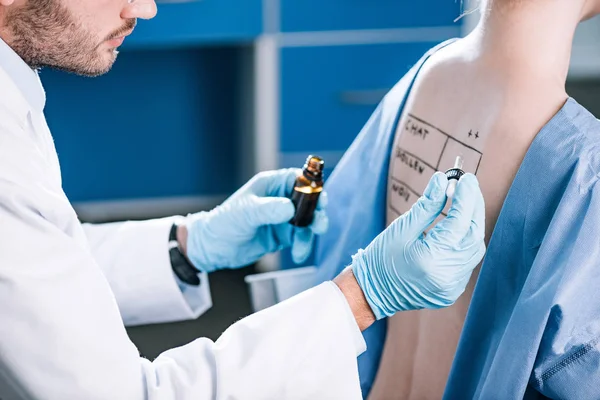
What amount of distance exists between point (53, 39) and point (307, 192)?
442 millimetres

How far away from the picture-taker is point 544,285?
2.72ft

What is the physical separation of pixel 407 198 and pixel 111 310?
1.54 feet

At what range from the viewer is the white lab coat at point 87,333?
835 millimetres

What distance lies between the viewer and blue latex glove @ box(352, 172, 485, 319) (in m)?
0.87

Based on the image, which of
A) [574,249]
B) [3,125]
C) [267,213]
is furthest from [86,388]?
[574,249]

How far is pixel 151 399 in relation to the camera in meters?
0.88

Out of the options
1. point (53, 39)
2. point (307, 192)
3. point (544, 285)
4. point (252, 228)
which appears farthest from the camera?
point (252, 228)

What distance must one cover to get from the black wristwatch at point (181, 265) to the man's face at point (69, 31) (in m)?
0.39

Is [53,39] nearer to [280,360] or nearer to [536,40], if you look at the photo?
[280,360]

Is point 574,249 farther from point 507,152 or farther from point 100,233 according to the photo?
point 100,233

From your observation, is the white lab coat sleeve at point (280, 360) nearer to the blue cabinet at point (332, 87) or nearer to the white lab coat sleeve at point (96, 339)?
the white lab coat sleeve at point (96, 339)

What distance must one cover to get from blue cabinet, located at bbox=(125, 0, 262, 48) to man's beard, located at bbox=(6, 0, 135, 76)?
1333 mm

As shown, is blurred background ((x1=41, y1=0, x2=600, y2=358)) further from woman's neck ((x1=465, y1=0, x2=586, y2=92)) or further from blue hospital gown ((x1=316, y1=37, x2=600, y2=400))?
woman's neck ((x1=465, y1=0, x2=586, y2=92))

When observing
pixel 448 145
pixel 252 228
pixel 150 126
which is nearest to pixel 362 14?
pixel 150 126
